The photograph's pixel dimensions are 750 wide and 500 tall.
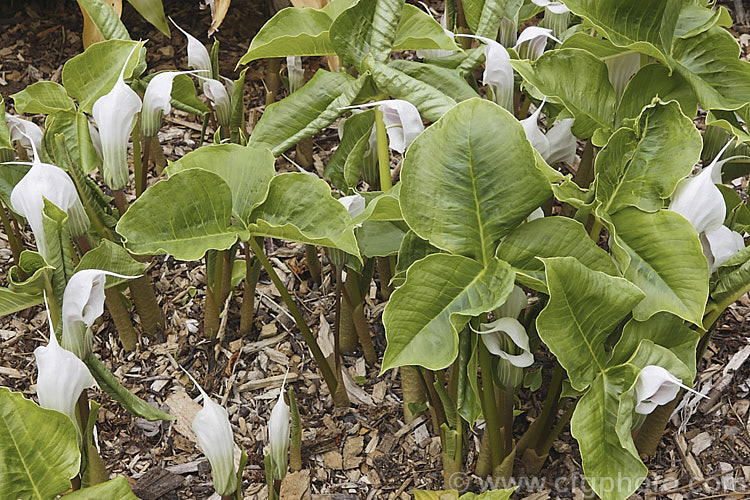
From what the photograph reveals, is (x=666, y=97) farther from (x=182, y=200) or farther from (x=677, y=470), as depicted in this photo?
(x=182, y=200)

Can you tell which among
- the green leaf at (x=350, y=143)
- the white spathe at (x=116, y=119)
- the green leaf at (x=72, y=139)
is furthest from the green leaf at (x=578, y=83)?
the green leaf at (x=72, y=139)

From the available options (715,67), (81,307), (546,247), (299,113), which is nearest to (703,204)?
(546,247)

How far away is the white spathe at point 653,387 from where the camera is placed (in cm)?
81

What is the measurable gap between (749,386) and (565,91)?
592 mm

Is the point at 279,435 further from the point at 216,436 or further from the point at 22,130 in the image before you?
the point at 22,130

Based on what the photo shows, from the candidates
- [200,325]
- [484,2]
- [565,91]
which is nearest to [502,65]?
[565,91]

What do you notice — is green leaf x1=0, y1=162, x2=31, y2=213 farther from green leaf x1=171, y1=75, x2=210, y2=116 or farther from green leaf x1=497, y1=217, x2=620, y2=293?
green leaf x1=497, y1=217, x2=620, y2=293

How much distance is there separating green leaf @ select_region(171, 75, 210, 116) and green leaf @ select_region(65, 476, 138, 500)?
0.66m

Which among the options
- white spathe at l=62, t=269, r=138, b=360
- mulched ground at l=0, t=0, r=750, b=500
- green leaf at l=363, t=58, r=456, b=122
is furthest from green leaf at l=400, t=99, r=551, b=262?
mulched ground at l=0, t=0, r=750, b=500

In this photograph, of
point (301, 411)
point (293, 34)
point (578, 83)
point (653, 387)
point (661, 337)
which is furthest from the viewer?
point (301, 411)

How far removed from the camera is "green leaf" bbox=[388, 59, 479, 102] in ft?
3.49

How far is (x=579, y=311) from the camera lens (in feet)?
2.77

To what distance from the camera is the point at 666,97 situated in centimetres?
106

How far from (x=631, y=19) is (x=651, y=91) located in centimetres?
10
